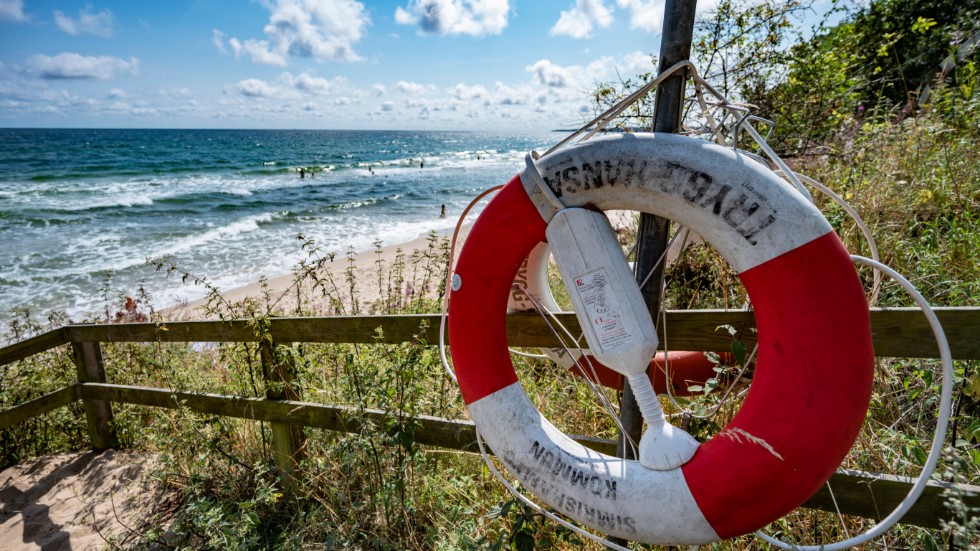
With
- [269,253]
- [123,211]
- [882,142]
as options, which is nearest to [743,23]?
[882,142]

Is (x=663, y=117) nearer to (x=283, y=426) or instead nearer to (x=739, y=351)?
(x=739, y=351)

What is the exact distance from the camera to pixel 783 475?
1205 mm

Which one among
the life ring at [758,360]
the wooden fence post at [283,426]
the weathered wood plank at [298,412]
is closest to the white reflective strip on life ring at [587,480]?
the life ring at [758,360]

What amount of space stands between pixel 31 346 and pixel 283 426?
1.64 meters

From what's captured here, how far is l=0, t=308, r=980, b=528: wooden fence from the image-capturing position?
55.4 inches

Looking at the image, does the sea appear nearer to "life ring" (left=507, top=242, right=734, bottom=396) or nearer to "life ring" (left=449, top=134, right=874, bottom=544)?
"life ring" (left=507, top=242, right=734, bottom=396)

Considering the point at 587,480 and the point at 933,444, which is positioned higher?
the point at 933,444

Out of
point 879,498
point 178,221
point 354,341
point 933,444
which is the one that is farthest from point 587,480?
point 178,221

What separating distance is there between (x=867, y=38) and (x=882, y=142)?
7.04 meters

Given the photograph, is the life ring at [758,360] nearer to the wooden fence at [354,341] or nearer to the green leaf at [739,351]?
the green leaf at [739,351]

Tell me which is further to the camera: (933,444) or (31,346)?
(31,346)

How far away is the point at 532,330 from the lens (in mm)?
1860

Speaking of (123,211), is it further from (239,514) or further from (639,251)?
(639,251)

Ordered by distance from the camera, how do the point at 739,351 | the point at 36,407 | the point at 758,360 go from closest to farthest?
the point at 758,360 → the point at 739,351 → the point at 36,407
